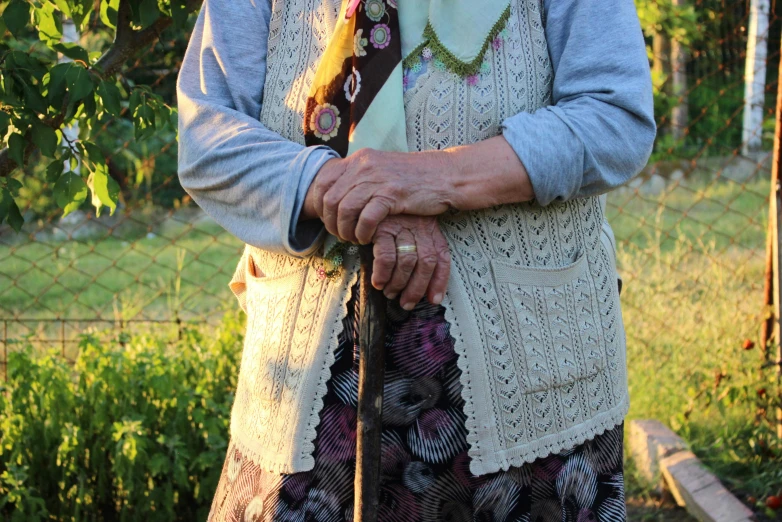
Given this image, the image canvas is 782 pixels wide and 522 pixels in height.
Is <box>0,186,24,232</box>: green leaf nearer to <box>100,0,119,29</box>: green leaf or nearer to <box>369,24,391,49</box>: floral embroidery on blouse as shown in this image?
<box>100,0,119,29</box>: green leaf

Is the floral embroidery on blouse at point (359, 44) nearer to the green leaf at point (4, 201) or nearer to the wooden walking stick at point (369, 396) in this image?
the wooden walking stick at point (369, 396)

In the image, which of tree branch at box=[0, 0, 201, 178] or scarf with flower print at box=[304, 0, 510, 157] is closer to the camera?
scarf with flower print at box=[304, 0, 510, 157]

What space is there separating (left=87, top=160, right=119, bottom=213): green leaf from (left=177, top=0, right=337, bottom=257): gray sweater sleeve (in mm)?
827

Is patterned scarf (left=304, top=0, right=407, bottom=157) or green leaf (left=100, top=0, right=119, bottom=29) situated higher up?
patterned scarf (left=304, top=0, right=407, bottom=157)

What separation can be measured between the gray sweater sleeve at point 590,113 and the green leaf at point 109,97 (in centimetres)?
114

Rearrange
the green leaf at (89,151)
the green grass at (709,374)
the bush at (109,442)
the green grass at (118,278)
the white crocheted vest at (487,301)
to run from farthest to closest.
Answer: the green grass at (118,278) → the green grass at (709,374) → the bush at (109,442) → the green leaf at (89,151) → the white crocheted vest at (487,301)

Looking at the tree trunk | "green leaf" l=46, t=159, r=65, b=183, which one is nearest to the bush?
"green leaf" l=46, t=159, r=65, b=183

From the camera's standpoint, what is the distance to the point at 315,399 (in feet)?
4.99

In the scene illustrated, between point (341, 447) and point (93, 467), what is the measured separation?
1.70m

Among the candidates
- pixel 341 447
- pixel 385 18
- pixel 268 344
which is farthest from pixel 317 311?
pixel 385 18

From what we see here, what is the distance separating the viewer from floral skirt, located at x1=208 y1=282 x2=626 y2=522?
4.90 ft

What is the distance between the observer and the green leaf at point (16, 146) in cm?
218

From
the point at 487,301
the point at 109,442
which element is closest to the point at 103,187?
the point at 109,442

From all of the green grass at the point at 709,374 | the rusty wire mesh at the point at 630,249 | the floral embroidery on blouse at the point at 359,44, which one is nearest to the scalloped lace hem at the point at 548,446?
the floral embroidery on blouse at the point at 359,44
